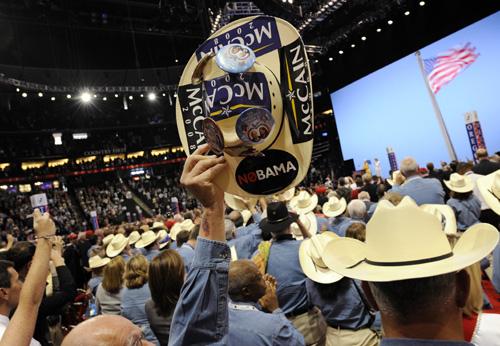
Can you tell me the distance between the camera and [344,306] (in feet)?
9.27

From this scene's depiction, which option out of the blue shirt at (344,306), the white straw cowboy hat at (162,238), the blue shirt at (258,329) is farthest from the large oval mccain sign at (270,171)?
the white straw cowboy hat at (162,238)

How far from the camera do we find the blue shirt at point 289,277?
3.21 metres

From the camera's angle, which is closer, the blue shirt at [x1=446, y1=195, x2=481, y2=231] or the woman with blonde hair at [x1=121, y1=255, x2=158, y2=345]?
the woman with blonde hair at [x1=121, y1=255, x2=158, y2=345]

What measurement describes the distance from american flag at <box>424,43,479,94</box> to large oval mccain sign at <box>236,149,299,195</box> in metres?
14.0

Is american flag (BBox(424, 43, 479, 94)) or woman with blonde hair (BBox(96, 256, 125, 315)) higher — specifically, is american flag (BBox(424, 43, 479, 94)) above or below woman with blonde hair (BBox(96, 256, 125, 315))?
above

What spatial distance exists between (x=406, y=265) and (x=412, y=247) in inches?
2.5

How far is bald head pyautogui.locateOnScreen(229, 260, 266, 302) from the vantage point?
2.21 meters

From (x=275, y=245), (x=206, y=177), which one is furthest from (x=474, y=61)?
(x=206, y=177)

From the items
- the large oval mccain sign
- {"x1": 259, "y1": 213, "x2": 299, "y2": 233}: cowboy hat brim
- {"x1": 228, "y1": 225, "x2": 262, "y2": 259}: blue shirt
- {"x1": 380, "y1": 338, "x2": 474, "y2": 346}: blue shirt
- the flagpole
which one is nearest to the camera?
{"x1": 380, "y1": 338, "x2": 474, "y2": 346}: blue shirt

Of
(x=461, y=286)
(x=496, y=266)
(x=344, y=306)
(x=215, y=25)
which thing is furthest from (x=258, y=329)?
(x=215, y=25)

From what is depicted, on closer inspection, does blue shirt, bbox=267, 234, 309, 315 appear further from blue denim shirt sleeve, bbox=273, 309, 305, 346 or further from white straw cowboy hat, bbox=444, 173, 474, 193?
white straw cowboy hat, bbox=444, 173, 474, 193

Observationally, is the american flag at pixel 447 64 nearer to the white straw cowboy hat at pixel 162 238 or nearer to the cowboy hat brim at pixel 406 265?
the white straw cowboy hat at pixel 162 238

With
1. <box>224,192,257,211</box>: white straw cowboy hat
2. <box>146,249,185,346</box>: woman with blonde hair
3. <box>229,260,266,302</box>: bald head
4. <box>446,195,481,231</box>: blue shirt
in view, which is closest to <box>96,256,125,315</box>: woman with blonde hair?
<box>146,249,185,346</box>: woman with blonde hair

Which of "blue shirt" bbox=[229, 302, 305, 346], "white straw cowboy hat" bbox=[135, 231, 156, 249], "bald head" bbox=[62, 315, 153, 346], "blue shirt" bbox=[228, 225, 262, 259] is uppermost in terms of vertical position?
"bald head" bbox=[62, 315, 153, 346]
